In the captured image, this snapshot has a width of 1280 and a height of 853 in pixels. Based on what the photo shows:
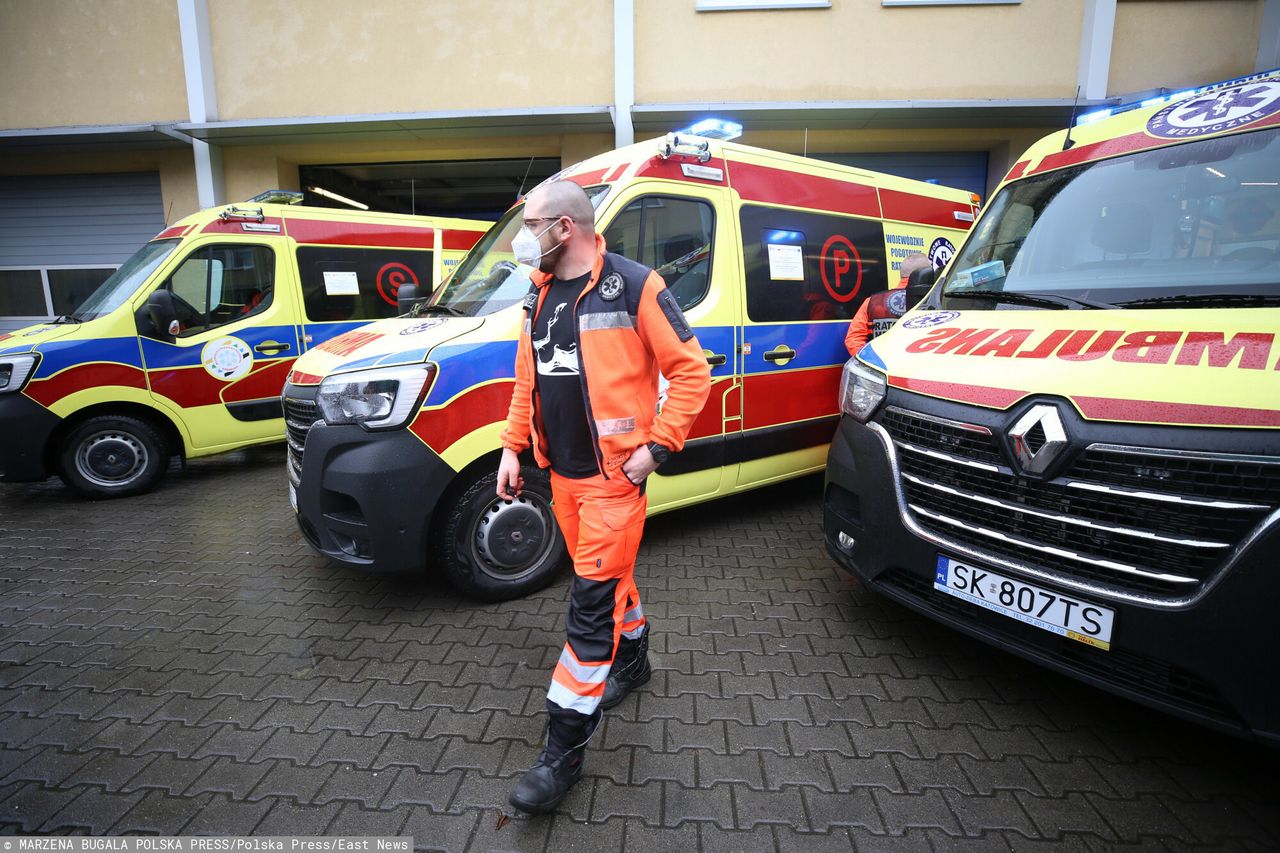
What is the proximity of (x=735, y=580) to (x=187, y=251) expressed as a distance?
5.37m

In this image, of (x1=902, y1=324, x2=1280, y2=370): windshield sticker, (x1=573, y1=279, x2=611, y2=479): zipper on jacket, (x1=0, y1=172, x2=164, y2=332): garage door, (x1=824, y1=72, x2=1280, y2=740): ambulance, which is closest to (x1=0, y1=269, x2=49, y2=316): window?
(x1=0, y1=172, x2=164, y2=332): garage door

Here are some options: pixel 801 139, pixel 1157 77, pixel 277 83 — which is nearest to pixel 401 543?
pixel 801 139

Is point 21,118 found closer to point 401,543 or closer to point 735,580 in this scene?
point 401,543

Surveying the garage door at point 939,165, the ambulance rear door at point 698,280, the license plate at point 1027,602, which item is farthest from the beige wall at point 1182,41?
the license plate at point 1027,602

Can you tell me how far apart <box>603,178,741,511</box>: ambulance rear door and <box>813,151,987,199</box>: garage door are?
6.93 metres

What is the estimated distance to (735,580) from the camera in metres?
3.62

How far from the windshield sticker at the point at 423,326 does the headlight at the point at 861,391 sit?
6.82ft

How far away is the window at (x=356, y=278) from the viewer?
20.6 ft

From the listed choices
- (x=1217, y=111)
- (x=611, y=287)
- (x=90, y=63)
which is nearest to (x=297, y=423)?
(x=611, y=287)

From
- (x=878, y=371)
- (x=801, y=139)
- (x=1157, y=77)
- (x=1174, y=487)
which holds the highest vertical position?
(x=1157, y=77)

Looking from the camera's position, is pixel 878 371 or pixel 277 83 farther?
Result: pixel 277 83

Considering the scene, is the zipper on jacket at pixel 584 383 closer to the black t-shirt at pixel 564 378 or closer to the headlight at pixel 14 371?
the black t-shirt at pixel 564 378

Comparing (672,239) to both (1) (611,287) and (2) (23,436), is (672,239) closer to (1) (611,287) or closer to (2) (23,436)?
(1) (611,287)

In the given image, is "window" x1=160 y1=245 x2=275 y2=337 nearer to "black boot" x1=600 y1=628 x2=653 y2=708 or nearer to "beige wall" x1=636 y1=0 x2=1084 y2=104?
"black boot" x1=600 y1=628 x2=653 y2=708
